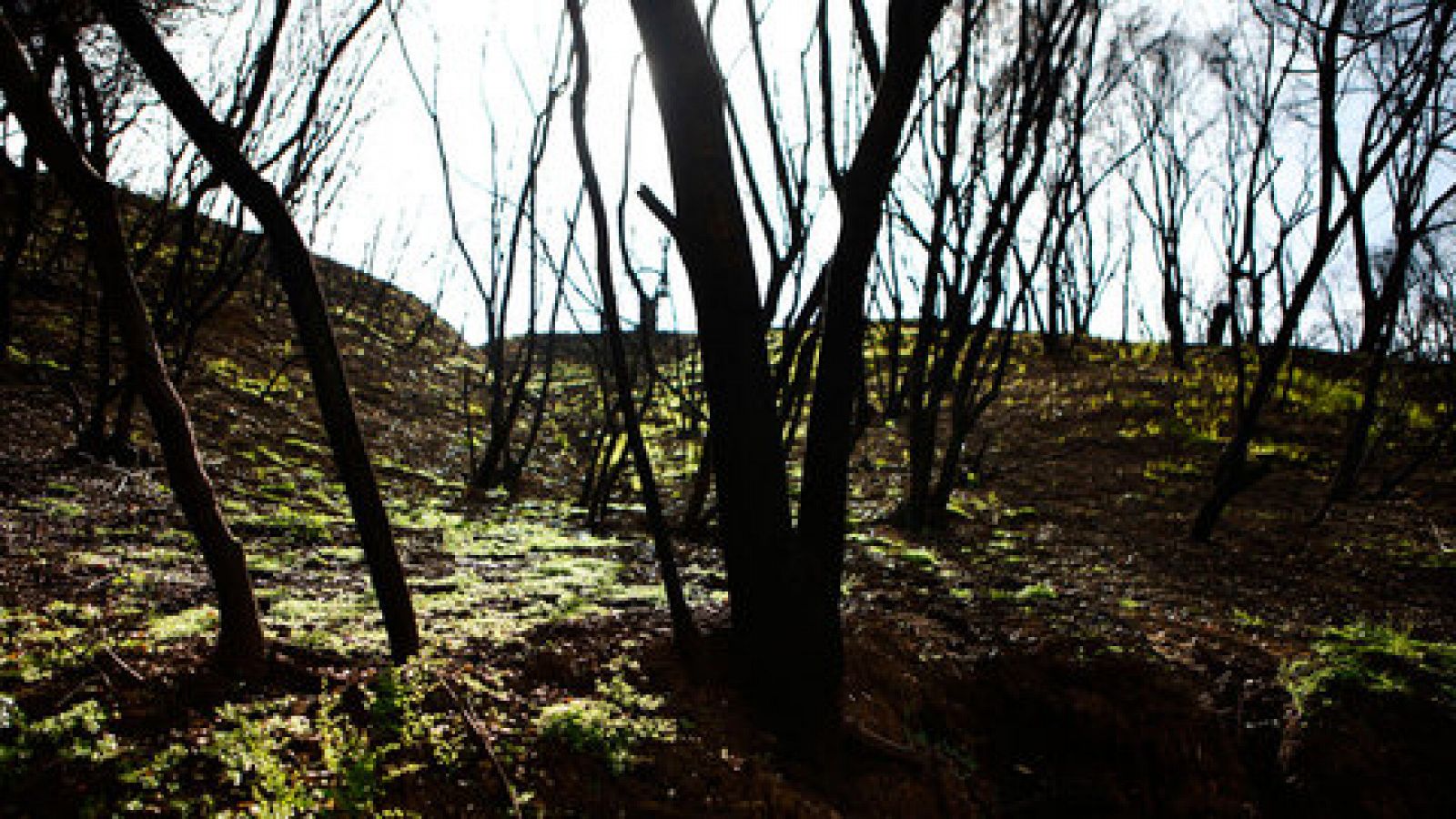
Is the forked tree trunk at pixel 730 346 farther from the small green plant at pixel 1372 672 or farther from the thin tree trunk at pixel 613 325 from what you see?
the small green plant at pixel 1372 672

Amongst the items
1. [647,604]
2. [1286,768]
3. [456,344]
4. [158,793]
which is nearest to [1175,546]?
[1286,768]

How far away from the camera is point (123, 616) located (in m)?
2.63

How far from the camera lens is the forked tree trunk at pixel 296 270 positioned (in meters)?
1.96

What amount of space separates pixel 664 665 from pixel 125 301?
2.30 m

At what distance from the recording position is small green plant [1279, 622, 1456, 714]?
3396 mm

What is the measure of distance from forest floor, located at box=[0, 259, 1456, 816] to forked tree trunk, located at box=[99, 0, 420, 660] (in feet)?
1.73

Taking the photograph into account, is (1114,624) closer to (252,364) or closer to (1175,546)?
(1175,546)

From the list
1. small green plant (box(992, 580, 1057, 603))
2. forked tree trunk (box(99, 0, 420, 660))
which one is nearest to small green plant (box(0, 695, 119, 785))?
forked tree trunk (box(99, 0, 420, 660))

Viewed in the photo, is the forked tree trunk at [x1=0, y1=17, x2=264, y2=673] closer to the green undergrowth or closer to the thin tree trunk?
the green undergrowth

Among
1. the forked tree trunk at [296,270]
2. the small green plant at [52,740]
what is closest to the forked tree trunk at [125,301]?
the forked tree trunk at [296,270]

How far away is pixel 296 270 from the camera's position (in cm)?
211

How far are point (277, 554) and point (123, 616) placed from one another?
1973mm

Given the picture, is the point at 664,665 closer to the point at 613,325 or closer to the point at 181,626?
the point at 613,325

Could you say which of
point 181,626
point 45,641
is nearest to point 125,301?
point 45,641
